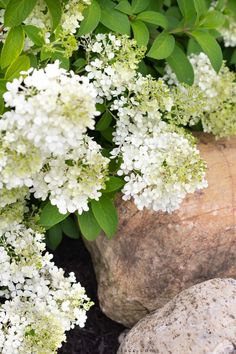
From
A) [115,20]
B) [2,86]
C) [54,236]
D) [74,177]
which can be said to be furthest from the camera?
[54,236]

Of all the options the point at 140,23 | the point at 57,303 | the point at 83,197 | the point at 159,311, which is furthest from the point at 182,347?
the point at 140,23

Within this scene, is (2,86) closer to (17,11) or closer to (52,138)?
(17,11)

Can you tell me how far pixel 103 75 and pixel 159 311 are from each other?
1172 mm

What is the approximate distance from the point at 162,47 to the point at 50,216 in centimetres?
101

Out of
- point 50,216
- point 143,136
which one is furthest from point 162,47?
point 50,216

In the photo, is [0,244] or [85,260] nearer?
[0,244]

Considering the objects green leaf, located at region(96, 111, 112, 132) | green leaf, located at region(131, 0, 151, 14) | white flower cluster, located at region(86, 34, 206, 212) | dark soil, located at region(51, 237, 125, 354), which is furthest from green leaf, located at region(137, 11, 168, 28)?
dark soil, located at region(51, 237, 125, 354)

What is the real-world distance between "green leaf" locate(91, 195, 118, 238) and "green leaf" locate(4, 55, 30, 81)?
0.68m

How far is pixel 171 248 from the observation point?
11.1ft

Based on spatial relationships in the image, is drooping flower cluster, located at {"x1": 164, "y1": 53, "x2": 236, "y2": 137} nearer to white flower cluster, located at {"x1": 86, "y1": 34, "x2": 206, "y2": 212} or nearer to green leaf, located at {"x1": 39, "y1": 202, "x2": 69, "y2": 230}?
white flower cluster, located at {"x1": 86, "y1": 34, "x2": 206, "y2": 212}

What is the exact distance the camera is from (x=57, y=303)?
116 inches

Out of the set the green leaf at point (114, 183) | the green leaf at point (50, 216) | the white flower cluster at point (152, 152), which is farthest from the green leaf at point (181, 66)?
the green leaf at point (50, 216)

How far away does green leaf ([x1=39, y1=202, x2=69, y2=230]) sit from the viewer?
298 centimetres

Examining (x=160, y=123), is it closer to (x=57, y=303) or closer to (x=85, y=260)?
(x=57, y=303)
